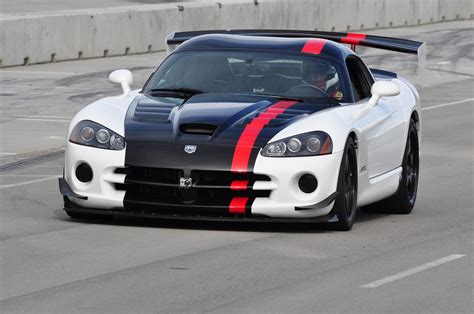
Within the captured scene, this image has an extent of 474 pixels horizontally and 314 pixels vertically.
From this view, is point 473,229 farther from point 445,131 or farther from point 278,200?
point 445,131

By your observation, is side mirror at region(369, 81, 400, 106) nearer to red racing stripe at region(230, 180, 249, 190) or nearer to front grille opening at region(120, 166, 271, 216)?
front grille opening at region(120, 166, 271, 216)

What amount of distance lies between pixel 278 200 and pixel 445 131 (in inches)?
401

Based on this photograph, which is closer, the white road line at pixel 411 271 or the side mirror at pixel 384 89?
the white road line at pixel 411 271

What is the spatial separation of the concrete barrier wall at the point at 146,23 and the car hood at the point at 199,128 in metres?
16.9

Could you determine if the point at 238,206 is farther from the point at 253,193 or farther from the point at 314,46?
the point at 314,46

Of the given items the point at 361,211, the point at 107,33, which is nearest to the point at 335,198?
the point at 361,211

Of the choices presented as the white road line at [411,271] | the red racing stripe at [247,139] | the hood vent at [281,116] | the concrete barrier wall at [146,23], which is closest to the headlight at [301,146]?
the red racing stripe at [247,139]

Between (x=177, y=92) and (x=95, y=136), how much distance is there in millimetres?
1075

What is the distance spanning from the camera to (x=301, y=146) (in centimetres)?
1041

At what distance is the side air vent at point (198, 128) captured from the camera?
10.5 meters

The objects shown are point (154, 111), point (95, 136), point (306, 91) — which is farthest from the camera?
point (306, 91)

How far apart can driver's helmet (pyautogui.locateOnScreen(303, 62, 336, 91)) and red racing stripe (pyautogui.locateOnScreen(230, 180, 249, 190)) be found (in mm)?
1492

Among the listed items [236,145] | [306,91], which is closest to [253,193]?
[236,145]

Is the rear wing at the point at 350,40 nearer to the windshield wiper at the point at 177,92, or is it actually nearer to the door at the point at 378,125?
the door at the point at 378,125
